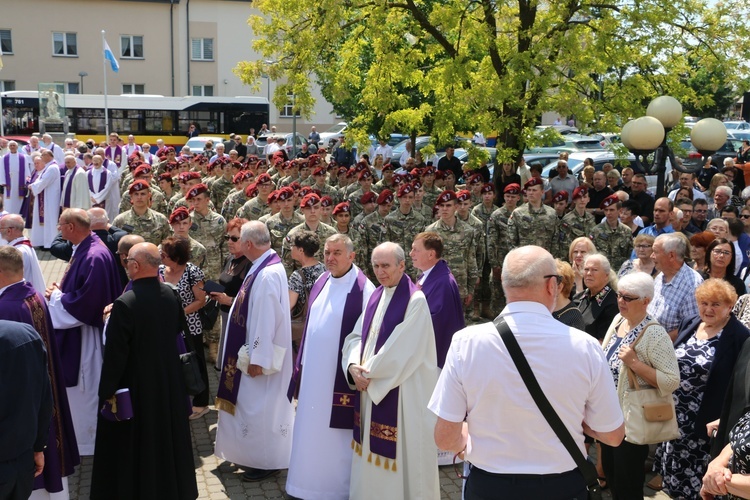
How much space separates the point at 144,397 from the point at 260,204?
6.29 meters

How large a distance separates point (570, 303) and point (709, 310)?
42.4 inches

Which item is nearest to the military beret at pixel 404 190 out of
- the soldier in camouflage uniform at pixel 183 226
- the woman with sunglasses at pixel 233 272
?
the soldier in camouflage uniform at pixel 183 226

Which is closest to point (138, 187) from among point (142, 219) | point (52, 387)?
point (142, 219)

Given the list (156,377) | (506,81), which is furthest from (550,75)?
(156,377)

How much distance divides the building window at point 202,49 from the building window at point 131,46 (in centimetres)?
299

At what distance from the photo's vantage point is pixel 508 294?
11.4 feet

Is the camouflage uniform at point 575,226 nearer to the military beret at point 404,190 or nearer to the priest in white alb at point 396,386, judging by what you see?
the military beret at point 404,190

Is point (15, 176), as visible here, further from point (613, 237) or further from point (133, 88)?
point (133, 88)

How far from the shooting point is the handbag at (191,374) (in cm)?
546

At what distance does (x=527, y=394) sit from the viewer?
3.33 meters

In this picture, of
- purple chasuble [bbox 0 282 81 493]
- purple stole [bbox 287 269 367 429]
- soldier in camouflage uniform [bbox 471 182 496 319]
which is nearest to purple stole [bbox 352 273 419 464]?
purple stole [bbox 287 269 367 429]

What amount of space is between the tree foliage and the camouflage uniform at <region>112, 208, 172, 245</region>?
17.7 feet

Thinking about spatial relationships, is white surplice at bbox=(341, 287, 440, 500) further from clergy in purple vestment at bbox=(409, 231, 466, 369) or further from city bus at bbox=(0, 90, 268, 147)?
city bus at bbox=(0, 90, 268, 147)

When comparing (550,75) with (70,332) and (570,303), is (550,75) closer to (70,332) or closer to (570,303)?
(570,303)
